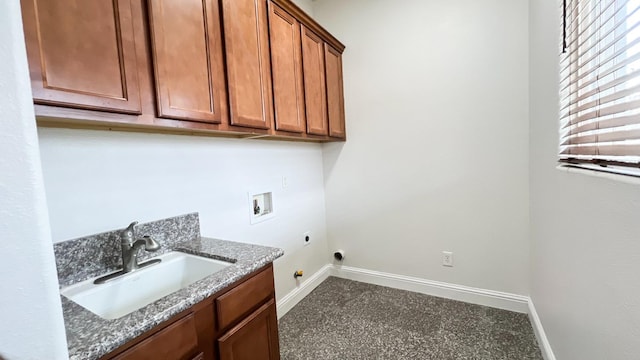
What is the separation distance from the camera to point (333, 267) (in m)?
2.96

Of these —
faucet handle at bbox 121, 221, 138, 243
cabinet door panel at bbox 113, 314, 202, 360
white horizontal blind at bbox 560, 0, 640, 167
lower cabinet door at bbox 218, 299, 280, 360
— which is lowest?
lower cabinet door at bbox 218, 299, 280, 360

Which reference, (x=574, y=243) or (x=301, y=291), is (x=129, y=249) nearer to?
(x=301, y=291)

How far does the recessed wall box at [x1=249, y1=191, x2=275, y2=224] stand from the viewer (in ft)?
6.65

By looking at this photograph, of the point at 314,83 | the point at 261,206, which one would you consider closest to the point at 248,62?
the point at 314,83

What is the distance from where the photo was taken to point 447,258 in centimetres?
240

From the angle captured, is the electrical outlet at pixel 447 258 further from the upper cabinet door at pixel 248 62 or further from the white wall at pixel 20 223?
the white wall at pixel 20 223

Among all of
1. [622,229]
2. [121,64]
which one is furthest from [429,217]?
[121,64]

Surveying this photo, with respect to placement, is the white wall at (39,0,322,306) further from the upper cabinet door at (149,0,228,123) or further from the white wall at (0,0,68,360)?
the white wall at (0,0,68,360)

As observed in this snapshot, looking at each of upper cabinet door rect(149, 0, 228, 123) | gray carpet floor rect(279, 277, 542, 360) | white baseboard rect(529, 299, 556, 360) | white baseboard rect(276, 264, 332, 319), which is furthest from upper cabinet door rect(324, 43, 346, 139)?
white baseboard rect(529, 299, 556, 360)

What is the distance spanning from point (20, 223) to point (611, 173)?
1448 mm

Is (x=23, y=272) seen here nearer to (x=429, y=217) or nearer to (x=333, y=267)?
(x=429, y=217)

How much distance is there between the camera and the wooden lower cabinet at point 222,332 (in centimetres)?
83

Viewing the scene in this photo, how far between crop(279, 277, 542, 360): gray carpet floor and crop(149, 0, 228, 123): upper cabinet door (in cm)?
163

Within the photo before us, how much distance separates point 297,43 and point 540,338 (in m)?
2.58
